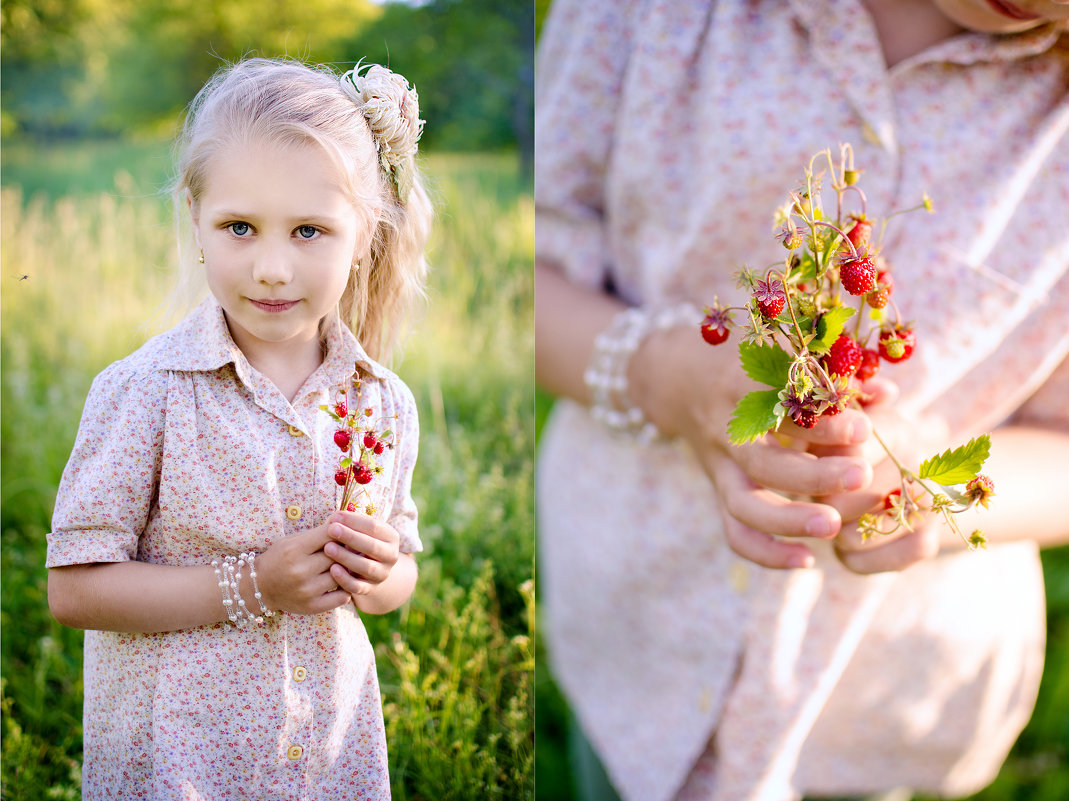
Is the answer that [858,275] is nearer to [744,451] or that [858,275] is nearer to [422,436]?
[744,451]

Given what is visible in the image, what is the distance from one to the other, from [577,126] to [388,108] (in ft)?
2.42

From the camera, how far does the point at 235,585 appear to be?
28.6 inches

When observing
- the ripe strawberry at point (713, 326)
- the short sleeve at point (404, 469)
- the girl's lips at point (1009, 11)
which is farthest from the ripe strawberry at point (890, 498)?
the girl's lips at point (1009, 11)

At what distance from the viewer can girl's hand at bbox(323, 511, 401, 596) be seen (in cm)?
73

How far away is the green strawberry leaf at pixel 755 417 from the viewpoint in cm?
79

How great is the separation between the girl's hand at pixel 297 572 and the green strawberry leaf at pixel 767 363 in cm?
43

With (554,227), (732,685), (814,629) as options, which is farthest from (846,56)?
(732,685)

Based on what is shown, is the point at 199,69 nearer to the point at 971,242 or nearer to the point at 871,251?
the point at 871,251

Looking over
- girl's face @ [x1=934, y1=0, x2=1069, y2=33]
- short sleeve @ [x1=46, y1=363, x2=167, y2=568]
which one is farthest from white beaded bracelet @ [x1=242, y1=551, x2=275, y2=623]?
girl's face @ [x1=934, y1=0, x2=1069, y2=33]

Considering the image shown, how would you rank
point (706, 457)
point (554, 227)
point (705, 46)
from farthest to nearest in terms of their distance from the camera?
point (554, 227)
point (705, 46)
point (706, 457)

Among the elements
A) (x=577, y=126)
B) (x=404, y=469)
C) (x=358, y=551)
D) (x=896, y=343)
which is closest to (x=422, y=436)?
(x=404, y=469)

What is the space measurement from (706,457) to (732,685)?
468 millimetres

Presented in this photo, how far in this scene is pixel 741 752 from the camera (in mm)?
1327

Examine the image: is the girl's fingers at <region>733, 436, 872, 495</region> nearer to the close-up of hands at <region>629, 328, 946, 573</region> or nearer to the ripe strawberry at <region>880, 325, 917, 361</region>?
the close-up of hands at <region>629, 328, 946, 573</region>
